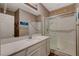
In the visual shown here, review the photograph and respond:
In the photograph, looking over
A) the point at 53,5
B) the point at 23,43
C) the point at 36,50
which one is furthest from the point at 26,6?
the point at 36,50

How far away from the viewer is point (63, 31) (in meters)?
1.26

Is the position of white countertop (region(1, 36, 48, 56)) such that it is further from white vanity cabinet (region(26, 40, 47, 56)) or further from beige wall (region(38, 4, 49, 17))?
beige wall (region(38, 4, 49, 17))

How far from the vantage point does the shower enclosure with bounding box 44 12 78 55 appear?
1185 mm

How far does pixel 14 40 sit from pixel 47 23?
564 millimetres

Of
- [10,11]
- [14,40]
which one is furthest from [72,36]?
[10,11]

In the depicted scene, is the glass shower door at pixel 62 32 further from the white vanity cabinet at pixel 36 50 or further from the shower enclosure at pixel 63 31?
the white vanity cabinet at pixel 36 50

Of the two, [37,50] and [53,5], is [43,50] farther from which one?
[53,5]

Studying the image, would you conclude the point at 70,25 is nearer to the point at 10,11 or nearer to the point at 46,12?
the point at 46,12

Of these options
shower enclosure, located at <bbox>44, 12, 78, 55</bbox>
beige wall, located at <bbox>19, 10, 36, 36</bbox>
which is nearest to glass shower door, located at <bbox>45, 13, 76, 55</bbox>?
shower enclosure, located at <bbox>44, 12, 78, 55</bbox>

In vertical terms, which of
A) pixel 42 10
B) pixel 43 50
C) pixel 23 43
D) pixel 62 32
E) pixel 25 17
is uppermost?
pixel 42 10

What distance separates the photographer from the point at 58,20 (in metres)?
1.26

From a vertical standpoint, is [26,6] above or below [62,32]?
above

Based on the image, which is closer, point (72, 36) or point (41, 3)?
point (41, 3)

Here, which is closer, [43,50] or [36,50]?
[36,50]
